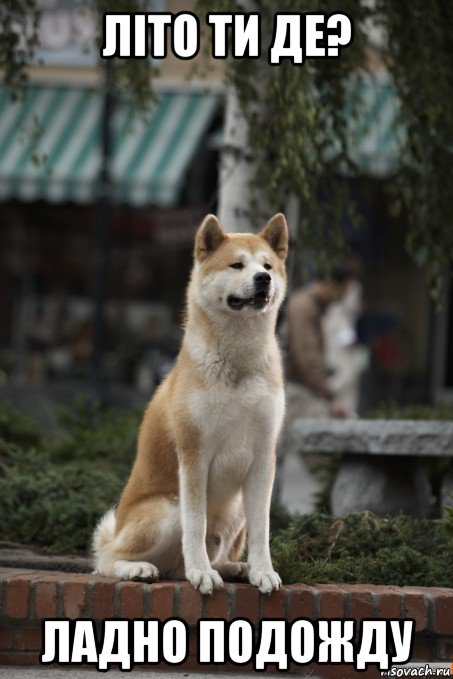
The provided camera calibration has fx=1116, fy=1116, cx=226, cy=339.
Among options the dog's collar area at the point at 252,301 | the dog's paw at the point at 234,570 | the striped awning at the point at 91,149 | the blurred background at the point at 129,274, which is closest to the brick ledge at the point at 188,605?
the dog's paw at the point at 234,570

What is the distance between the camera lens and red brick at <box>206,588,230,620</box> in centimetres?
428

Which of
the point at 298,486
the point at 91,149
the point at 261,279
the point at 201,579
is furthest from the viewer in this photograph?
the point at 91,149

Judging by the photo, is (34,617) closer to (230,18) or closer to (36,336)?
(230,18)

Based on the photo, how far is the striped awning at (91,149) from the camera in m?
13.4

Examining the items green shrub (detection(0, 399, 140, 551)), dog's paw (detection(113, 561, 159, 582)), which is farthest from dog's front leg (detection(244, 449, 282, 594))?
green shrub (detection(0, 399, 140, 551))

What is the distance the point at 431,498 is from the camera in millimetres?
7008

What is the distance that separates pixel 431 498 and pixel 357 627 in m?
2.77

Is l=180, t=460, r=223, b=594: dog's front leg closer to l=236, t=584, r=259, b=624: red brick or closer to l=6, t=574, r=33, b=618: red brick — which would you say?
l=236, t=584, r=259, b=624: red brick

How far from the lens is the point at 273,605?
14.2 ft

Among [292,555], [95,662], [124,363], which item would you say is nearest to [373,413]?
[292,555]

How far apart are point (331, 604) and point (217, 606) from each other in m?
0.45

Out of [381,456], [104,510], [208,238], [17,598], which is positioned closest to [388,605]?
[17,598]

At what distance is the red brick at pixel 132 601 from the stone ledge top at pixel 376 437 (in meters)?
2.36

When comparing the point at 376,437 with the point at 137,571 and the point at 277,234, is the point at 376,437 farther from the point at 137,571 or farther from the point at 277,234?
the point at 137,571
